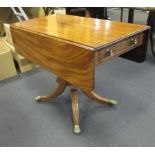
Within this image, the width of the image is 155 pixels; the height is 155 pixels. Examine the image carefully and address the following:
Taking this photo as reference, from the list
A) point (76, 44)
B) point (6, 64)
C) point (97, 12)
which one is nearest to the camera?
point (76, 44)

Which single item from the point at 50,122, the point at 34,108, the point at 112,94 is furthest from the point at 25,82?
the point at 112,94

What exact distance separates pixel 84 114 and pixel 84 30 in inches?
29.3

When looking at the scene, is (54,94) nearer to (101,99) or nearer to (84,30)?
(101,99)

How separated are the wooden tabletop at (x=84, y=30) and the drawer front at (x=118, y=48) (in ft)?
0.14

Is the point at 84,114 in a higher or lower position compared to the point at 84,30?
lower

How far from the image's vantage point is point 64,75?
1261 mm

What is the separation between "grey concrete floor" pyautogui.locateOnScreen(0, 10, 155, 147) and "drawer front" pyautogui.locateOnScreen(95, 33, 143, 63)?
64 centimetres

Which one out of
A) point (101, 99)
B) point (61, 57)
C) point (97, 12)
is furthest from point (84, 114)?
point (97, 12)

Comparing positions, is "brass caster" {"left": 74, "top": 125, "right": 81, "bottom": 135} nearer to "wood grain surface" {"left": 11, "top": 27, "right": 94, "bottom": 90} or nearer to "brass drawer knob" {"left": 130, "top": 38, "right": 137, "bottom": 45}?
"wood grain surface" {"left": 11, "top": 27, "right": 94, "bottom": 90}

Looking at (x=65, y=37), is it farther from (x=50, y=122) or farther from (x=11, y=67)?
(x=11, y=67)

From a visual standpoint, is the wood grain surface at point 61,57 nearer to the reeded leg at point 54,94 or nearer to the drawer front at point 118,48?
the drawer front at point 118,48

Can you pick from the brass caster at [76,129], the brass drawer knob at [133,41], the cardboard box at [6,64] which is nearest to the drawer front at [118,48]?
the brass drawer knob at [133,41]

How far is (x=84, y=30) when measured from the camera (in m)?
1.30

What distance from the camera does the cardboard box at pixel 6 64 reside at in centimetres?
222
